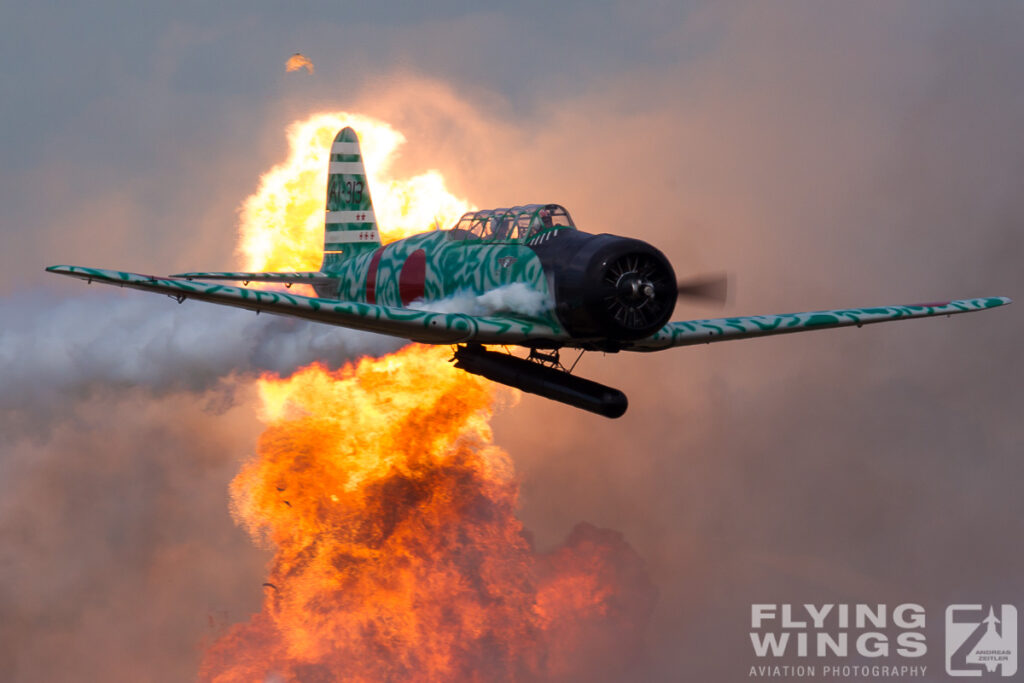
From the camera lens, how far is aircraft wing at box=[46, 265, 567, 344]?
22.3 meters

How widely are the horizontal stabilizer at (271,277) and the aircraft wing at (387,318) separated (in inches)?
225

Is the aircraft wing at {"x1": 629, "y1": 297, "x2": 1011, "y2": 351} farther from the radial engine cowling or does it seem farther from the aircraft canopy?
the aircraft canopy

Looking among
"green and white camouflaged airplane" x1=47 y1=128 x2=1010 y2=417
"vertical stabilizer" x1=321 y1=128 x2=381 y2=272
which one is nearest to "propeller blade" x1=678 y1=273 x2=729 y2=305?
"green and white camouflaged airplane" x1=47 y1=128 x2=1010 y2=417

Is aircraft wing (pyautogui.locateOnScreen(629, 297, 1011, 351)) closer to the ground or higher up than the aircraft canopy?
closer to the ground

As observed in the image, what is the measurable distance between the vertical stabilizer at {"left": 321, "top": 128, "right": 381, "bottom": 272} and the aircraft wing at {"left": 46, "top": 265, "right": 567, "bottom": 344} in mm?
7614

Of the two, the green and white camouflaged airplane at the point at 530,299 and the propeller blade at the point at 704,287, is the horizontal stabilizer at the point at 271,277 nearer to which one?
the green and white camouflaged airplane at the point at 530,299

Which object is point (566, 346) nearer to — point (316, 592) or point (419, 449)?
point (419, 449)

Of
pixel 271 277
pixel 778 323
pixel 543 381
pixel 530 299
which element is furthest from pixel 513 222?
pixel 271 277

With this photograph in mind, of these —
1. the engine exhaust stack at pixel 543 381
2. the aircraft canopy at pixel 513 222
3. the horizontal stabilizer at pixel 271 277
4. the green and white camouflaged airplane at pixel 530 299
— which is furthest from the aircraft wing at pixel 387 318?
the horizontal stabilizer at pixel 271 277

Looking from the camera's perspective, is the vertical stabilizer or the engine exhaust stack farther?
the vertical stabilizer

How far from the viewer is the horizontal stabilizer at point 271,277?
2914 cm

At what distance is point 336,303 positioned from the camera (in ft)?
76.6

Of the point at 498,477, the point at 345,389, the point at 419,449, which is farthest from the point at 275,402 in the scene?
the point at 498,477

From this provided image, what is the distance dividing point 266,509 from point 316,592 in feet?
10.2
